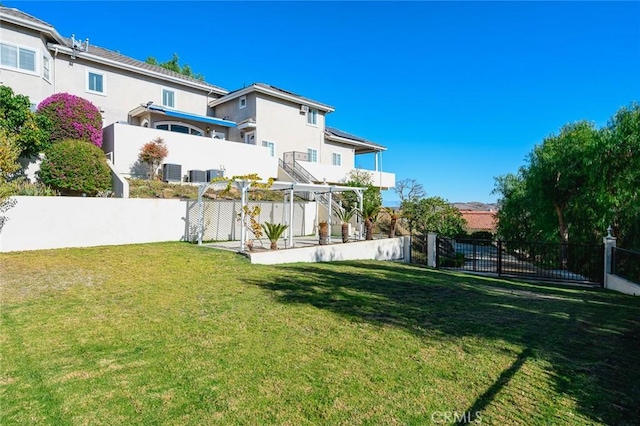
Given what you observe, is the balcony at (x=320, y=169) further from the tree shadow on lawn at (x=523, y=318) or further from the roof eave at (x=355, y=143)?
the tree shadow on lawn at (x=523, y=318)

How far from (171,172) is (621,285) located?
19.4 metres

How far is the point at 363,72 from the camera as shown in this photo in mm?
24953

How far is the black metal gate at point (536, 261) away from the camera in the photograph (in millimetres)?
13445

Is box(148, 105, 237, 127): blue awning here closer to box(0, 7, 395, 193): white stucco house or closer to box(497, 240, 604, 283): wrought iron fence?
box(0, 7, 395, 193): white stucco house

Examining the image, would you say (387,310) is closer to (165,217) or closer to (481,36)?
(165,217)

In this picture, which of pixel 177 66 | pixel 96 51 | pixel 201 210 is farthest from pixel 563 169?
pixel 177 66

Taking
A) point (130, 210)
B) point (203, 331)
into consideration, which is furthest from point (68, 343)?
point (130, 210)

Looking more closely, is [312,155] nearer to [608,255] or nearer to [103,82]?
[103,82]

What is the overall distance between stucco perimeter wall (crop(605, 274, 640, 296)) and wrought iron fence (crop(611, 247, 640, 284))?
0.26 m

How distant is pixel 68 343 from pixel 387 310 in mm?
4905

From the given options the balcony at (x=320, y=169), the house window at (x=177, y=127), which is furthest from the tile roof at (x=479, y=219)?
the house window at (x=177, y=127)

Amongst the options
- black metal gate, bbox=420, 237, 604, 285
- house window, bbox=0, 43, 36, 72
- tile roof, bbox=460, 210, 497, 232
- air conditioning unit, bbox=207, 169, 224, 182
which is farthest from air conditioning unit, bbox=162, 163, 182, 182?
tile roof, bbox=460, 210, 497, 232

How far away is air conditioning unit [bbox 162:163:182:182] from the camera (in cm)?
1841

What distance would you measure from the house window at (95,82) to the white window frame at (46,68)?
211 cm
